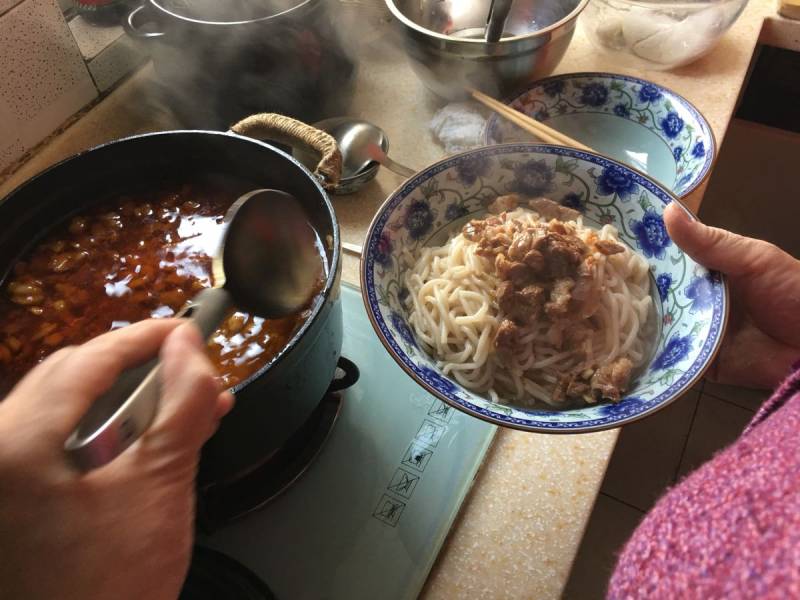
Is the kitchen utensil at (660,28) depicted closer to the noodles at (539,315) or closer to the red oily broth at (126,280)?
the noodles at (539,315)

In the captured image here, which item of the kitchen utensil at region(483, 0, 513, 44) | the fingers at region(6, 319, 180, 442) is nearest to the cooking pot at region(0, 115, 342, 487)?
the fingers at region(6, 319, 180, 442)

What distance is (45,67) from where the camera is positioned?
123cm

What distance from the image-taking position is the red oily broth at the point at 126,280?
0.81 m

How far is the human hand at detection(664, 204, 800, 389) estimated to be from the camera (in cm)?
83

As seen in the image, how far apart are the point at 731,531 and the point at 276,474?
0.61 metres

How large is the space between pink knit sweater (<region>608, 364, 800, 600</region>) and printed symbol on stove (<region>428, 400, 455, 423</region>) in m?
0.41

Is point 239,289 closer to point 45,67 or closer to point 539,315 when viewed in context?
point 539,315

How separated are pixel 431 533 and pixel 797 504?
0.48m

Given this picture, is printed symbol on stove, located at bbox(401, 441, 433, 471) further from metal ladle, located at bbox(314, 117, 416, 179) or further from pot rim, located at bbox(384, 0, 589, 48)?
pot rim, located at bbox(384, 0, 589, 48)

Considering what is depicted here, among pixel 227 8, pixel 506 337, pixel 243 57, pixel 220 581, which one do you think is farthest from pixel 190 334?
pixel 227 8

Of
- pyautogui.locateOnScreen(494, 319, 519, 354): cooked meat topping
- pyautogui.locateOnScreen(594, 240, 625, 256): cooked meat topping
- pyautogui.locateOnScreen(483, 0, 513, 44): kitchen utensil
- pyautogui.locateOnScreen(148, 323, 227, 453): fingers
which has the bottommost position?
pyautogui.locateOnScreen(494, 319, 519, 354): cooked meat topping

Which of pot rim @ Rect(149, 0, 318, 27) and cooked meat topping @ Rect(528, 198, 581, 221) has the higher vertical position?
pot rim @ Rect(149, 0, 318, 27)

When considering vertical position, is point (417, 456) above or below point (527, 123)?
below

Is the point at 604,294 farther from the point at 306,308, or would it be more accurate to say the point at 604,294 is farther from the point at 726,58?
the point at 726,58
